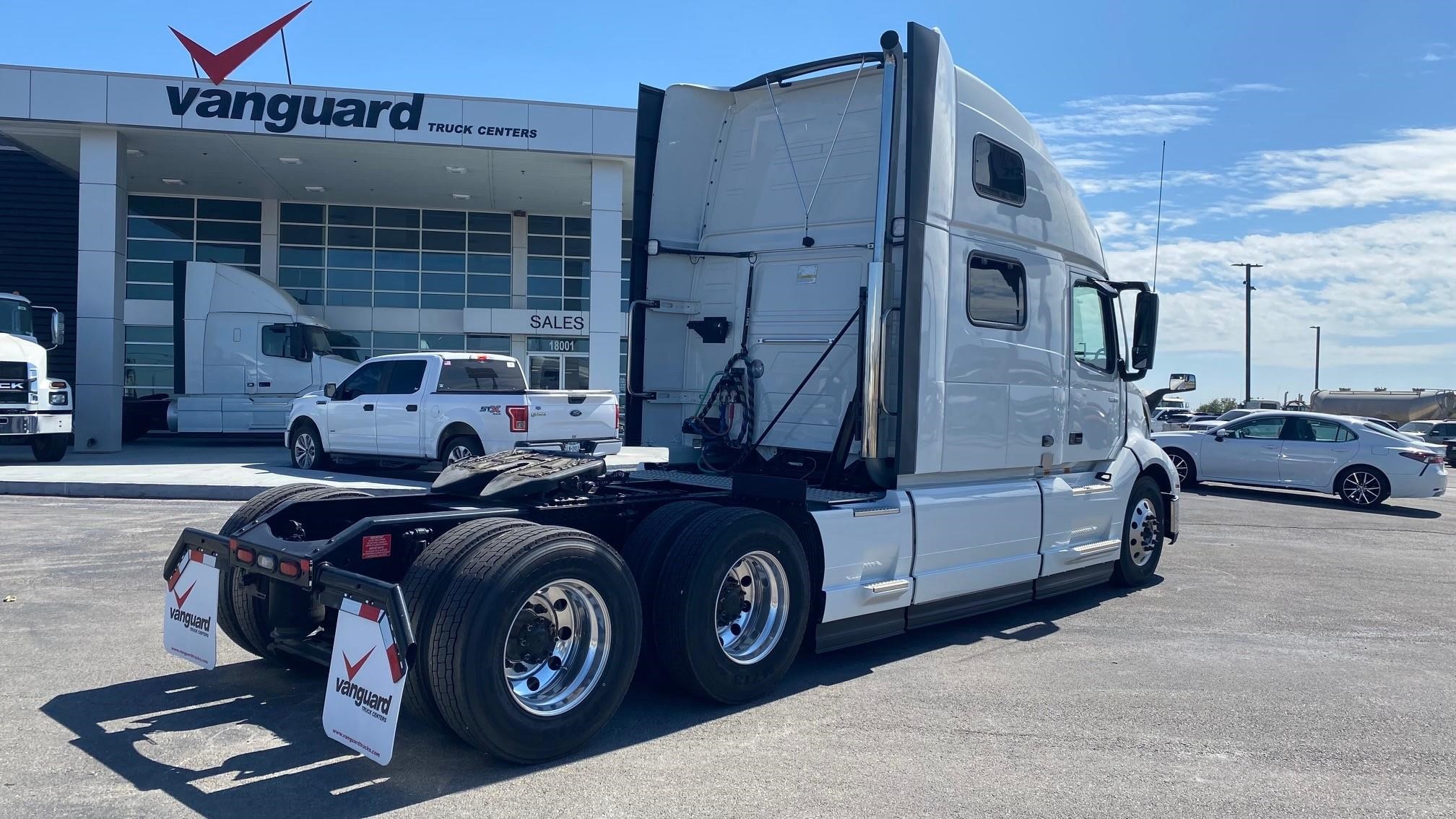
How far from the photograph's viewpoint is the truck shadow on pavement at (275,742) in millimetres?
4035

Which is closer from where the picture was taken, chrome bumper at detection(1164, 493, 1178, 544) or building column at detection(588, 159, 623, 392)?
chrome bumper at detection(1164, 493, 1178, 544)

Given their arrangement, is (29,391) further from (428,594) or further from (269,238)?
(428,594)

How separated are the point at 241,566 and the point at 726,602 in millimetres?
2349

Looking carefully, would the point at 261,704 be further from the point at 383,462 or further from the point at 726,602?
the point at 383,462

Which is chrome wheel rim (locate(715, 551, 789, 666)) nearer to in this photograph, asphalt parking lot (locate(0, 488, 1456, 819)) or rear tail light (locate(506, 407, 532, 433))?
asphalt parking lot (locate(0, 488, 1456, 819))

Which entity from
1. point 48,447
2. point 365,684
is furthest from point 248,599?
point 48,447

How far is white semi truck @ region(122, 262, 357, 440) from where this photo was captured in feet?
70.9

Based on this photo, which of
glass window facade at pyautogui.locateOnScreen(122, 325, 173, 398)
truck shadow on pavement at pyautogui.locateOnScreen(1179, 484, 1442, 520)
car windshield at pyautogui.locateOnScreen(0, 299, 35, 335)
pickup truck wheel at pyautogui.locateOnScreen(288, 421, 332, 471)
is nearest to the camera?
truck shadow on pavement at pyautogui.locateOnScreen(1179, 484, 1442, 520)

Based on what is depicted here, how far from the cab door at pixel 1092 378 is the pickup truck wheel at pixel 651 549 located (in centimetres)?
359

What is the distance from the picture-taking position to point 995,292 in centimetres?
699

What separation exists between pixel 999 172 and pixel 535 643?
14.5ft

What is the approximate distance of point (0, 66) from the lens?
2019 centimetres

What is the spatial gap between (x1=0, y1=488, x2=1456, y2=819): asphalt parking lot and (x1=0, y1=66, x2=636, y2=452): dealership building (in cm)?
1503

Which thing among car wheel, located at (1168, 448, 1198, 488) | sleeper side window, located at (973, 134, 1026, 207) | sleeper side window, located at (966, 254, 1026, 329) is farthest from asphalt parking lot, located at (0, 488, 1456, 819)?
car wheel, located at (1168, 448, 1198, 488)
